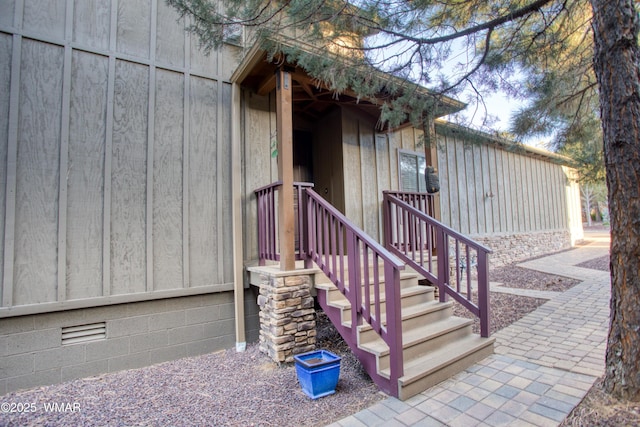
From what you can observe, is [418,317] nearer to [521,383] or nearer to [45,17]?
[521,383]

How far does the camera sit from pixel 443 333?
307cm

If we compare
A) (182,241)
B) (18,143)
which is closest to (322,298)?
(182,241)

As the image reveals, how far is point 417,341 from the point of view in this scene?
283 cm

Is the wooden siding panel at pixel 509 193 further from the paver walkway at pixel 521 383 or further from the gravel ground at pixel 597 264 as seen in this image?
the paver walkway at pixel 521 383

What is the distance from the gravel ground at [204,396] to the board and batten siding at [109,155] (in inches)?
30.0

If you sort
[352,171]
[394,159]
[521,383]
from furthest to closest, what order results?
[394,159] → [352,171] → [521,383]

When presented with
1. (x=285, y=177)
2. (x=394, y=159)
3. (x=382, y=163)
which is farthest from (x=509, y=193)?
(x=285, y=177)

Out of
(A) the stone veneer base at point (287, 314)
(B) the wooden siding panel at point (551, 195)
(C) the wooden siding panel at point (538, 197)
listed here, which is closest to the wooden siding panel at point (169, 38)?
(A) the stone veneer base at point (287, 314)

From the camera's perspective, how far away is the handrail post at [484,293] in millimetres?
3238

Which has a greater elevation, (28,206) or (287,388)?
(28,206)

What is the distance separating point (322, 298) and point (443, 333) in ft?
3.89

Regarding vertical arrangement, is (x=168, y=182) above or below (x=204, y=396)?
above

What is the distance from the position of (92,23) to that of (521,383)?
5.17 metres

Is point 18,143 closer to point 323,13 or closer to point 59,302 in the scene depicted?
point 59,302
